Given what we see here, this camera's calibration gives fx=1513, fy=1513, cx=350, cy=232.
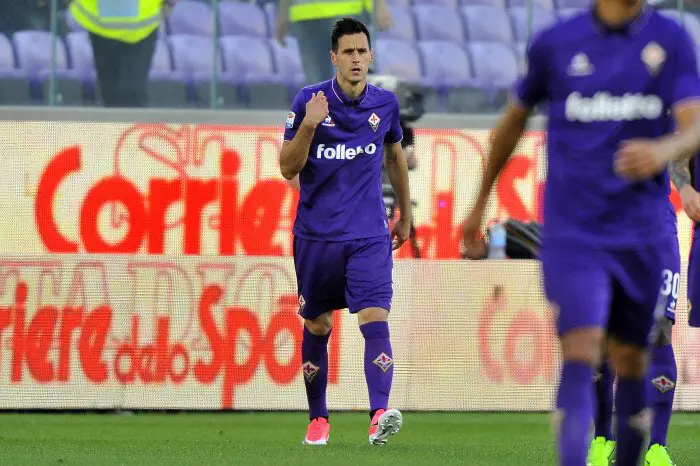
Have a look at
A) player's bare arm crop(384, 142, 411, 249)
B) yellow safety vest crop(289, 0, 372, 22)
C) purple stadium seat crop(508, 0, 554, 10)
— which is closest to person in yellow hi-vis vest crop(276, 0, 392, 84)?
yellow safety vest crop(289, 0, 372, 22)

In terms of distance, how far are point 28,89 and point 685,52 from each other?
1157cm

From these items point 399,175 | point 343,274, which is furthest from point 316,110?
point 343,274

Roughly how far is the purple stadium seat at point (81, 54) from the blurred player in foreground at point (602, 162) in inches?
435

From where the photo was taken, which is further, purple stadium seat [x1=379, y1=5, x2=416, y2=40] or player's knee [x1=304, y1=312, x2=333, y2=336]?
purple stadium seat [x1=379, y1=5, x2=416, y2=40]

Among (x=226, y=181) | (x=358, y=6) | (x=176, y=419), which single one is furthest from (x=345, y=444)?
(x=358, y=6)

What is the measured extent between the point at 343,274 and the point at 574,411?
11.6 ft

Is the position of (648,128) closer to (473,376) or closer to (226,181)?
(473,376)

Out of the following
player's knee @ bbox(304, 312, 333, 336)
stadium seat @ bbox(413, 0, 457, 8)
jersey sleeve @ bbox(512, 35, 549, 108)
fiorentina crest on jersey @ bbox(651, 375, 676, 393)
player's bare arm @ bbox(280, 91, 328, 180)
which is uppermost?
stadium seat @ bbox(413, 0, 457, 8)

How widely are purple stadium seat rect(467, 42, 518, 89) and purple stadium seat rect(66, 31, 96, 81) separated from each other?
4.21m

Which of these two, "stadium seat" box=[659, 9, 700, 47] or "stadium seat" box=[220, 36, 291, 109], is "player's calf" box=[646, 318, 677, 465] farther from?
"stadium seat" box=[659, 9, 700, 47]

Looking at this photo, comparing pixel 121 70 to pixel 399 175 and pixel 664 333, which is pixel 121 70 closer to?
pixel 399 175

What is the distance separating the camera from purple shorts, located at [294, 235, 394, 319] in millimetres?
7832

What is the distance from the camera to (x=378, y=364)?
306 inches

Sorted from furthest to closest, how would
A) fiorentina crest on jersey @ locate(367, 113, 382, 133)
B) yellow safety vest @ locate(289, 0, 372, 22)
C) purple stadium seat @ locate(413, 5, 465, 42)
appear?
purple stadium seat @ locate(413, 5, 465, 42)
yellow safety vest @ locate(289, 0, 372, 22)
fiorentina crest on jersey @ locate(367, 113, 382, 133)
